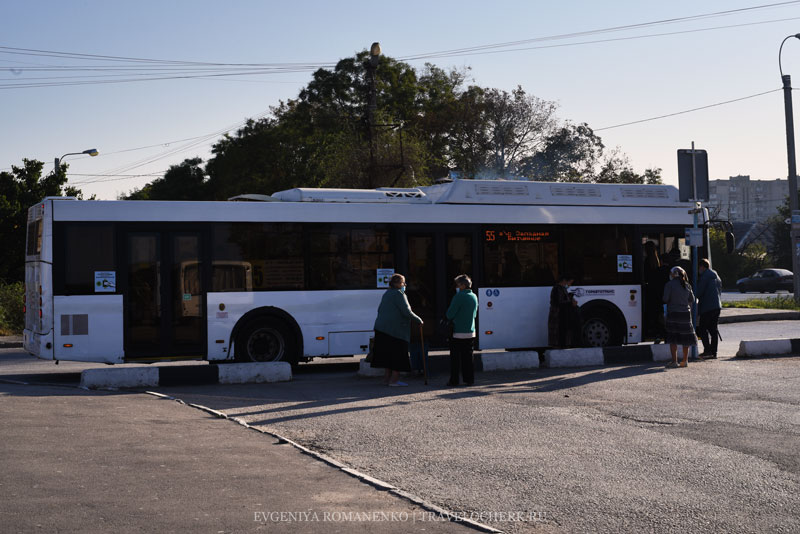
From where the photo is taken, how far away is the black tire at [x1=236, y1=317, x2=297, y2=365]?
15336 millimetres

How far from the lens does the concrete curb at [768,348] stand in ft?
56.9

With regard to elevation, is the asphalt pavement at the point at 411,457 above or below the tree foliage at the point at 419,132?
below

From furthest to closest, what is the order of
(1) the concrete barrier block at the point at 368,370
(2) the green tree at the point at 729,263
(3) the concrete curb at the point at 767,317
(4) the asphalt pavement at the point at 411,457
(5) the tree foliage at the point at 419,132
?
(2) the green tree at the point at 729,263 → (5) the tree foliage at the point at 419,132 → (3) the concrete curb at the point at 767,317 → (1) the concrete barrier block at the point at 368,370 → (4) the asphalt pavement at the point at 411,457

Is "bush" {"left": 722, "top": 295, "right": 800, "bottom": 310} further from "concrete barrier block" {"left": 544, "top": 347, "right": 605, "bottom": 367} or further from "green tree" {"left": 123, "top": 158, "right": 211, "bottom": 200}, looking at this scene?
"green tree" {"left": 123, "top": 158, "right": 211, "bottom": 200}

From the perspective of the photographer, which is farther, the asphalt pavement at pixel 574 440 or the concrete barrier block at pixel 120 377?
the concrete barrier block at pixel 120 377

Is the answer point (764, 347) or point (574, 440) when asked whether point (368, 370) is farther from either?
point (764, 347)

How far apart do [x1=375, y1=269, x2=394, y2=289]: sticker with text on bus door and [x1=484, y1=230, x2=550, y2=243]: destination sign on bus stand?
77.4 inches

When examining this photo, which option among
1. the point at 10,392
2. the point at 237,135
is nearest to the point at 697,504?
the point at 10,392

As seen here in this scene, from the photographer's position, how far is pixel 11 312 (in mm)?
25719

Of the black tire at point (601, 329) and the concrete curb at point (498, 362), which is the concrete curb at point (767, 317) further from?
the concrete curb at point (498, 362)

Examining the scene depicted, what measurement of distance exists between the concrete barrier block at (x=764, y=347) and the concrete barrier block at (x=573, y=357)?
297 centimetres

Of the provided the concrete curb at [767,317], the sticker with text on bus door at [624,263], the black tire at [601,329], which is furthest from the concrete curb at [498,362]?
the concrete curb at [767,317]

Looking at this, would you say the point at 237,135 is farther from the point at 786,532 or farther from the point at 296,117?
the point at 786,532

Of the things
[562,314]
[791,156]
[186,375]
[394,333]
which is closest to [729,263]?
[791,156]
